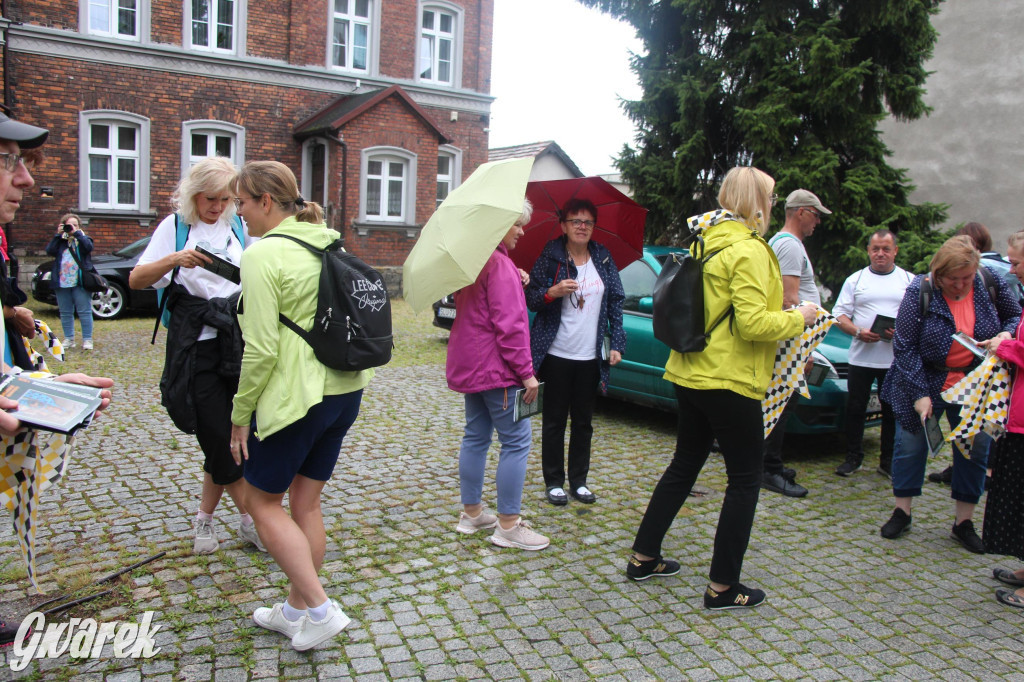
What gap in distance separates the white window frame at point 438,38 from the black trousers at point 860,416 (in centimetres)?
1795

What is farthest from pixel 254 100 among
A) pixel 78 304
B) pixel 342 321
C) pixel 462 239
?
pixel 342 321

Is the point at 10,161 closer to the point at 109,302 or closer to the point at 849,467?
the point at 849,467

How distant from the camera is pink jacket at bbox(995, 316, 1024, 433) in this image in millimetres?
3977

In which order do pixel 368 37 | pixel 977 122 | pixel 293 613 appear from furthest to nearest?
pixel 368 37
pixel 977 122
pixel 293 613

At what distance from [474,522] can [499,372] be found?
966 millimetres

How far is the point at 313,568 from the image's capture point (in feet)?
10.7

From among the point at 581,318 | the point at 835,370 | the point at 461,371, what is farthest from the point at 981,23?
the point at 461,371

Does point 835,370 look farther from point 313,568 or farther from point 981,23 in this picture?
point 981,23

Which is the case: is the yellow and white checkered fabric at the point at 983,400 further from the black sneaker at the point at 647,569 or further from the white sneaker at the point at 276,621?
the white sneaker at the point at 276,621

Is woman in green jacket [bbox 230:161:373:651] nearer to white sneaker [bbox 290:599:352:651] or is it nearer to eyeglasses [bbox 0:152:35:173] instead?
white sneaker [bbox 290:599:352:651]

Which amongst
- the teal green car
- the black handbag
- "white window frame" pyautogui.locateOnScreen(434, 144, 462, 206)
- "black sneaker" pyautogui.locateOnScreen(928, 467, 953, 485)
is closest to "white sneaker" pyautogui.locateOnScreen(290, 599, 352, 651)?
the teal green car

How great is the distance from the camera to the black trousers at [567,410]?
5.14 meters

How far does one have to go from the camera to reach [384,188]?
825 inches

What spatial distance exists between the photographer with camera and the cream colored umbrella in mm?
8074
